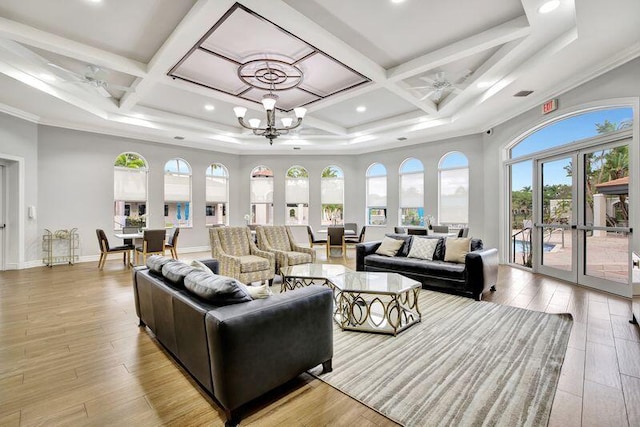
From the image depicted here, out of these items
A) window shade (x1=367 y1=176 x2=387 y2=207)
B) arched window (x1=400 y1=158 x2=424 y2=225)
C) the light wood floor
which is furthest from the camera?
window shade (x1=367 y1=176 x2=387 y2=207)

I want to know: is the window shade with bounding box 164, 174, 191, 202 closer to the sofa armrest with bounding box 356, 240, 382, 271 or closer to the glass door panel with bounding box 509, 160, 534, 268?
the sofa armrest with bounding box 356, 240, 382, 271

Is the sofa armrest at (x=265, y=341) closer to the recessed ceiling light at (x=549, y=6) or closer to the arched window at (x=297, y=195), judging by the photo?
the recessed ceiling light at (x=549, y=6)

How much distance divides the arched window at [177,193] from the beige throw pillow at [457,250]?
22.7 ft

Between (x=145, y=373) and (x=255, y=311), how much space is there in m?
1.23

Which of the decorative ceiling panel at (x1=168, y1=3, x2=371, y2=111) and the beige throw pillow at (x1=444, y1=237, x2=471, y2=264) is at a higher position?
the decorative ceiling panel at (x1=168, y1=3, x2=371, y2=111)

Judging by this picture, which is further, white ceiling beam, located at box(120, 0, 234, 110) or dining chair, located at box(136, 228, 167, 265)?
dining chair, located at box(136, 228, 167, 265)

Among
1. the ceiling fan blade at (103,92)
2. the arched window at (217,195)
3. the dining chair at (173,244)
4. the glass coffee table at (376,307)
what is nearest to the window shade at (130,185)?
the arched window at (217,195)

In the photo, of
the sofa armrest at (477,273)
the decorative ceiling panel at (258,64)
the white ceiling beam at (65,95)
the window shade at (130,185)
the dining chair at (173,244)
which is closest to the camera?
the decorative ceiling panel at (258,64)

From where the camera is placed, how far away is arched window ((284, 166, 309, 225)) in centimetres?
971

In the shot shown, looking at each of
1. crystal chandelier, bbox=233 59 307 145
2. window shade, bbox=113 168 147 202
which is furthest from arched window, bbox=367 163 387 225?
window shade, bbox=113 168 147 202

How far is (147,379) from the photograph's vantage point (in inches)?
87.4

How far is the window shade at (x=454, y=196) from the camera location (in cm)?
762

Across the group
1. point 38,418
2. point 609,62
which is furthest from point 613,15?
point 38,418

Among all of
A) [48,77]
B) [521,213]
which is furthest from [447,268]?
[48,77]
